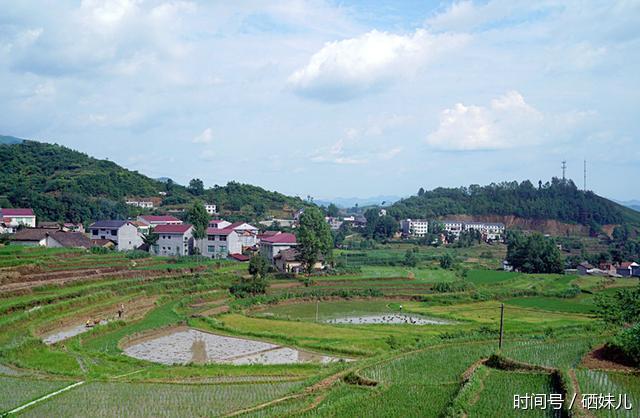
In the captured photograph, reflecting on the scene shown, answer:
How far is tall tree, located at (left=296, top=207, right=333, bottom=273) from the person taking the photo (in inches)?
1780

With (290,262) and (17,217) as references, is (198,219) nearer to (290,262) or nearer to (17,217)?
(290,262)

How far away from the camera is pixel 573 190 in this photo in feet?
433

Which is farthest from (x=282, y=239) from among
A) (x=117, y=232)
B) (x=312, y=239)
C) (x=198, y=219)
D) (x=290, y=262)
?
(x=117, y=232)

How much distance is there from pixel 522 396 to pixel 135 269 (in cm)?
3219

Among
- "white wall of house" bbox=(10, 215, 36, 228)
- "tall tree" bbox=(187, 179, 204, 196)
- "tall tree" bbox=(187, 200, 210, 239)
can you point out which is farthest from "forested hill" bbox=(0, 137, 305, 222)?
"tall tree" bbox=(187, 200, 210, 239)

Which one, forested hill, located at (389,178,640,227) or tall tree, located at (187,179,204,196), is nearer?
tall tree, located at (187,179,204,196)

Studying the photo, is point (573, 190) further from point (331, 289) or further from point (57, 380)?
point (57, 380)

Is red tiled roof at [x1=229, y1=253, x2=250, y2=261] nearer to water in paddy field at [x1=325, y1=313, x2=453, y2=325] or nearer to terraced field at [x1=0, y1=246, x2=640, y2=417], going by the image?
terraced field at [x1=0, y1=246, x2=640, y2=417]

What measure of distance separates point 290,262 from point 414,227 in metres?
63.8

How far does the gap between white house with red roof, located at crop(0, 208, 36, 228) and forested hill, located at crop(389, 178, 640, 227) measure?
74.2 m

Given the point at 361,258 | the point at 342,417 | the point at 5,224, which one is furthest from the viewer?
the point at 361,258

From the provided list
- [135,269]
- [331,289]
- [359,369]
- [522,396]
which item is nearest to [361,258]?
[331,289]

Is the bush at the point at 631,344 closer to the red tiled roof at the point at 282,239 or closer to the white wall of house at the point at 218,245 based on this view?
the red tiled roof at the point at 282,239

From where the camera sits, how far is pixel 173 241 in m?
54.2
